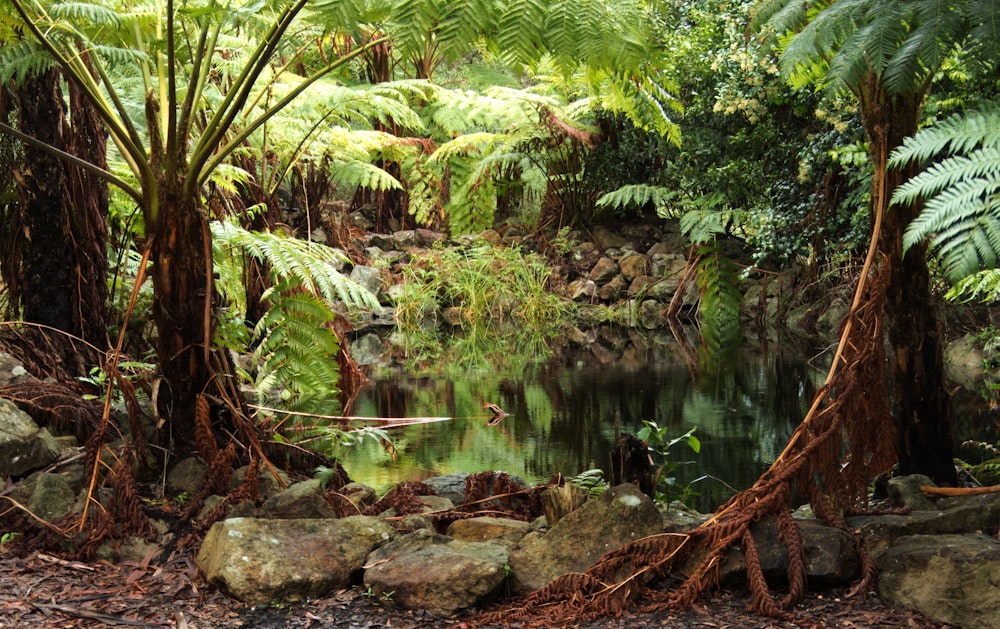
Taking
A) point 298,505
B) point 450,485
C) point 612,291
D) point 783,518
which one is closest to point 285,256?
point 450,485

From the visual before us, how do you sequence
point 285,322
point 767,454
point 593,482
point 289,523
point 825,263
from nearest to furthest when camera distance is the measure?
point 289,523 < point 593,482 < point 285,322 < point 767,454 < point 825,263

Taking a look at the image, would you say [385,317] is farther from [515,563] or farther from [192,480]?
[515,563]

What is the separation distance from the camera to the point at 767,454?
12.9ft

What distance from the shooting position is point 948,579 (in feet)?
6.27

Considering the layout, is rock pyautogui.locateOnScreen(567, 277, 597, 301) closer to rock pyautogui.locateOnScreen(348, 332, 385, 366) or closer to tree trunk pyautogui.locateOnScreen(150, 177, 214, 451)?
rock pyautogui.locateOnScreen(348, 332, 385, 366)

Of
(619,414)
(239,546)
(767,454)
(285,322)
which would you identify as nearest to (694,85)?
(619,414)

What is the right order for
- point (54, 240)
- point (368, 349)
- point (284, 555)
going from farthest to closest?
point (368, 349), point (54, 240), point (284, 555)

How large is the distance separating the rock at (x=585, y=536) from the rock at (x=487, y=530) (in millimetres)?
245

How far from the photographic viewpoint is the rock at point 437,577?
2.08 meters

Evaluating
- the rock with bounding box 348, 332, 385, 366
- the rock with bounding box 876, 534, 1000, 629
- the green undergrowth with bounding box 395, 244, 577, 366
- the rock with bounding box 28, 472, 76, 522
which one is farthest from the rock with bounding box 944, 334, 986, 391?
the rock with bounding box 28, 472, 76, 522

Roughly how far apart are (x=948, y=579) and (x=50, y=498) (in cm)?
223

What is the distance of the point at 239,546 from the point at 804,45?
6.00 ft

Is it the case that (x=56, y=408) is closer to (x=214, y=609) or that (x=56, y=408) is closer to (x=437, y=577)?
(x=214, y=609)

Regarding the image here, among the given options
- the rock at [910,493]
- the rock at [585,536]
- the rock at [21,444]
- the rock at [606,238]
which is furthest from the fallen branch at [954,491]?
the rock at [606,238]
